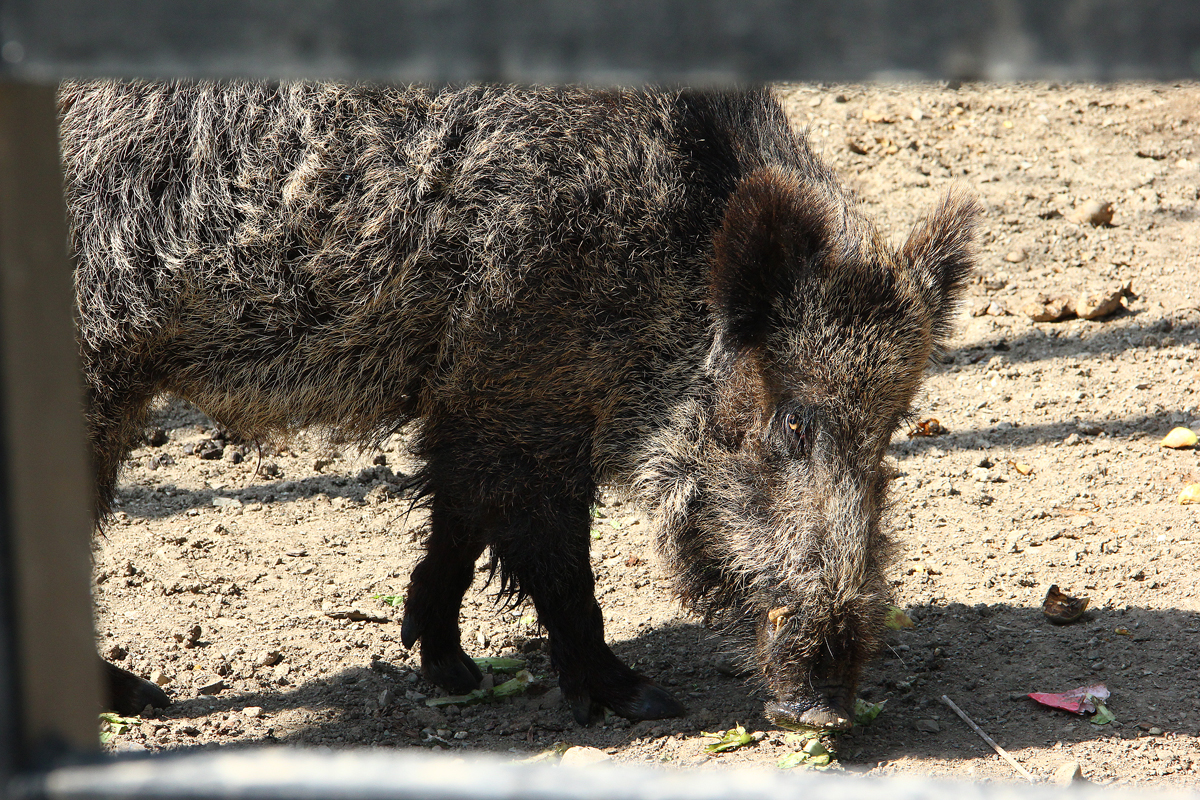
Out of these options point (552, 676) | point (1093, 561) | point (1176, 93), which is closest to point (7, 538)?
point (552, 676)

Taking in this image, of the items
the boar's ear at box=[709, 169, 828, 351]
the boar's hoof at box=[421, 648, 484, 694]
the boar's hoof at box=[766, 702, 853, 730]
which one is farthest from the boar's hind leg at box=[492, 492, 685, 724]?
the boar's ear at box=[709, 169, 828, 351]

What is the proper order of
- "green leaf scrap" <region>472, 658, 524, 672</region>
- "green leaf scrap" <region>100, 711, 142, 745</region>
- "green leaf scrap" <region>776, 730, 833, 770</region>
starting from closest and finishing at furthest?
"green leaf scrap" <region>776, 730, 833, 770</region>, "green leaf scrap" <region>100, 711, 142, 745</region>, "green leaf scrap" <region>472, 658, 524, 672</region>

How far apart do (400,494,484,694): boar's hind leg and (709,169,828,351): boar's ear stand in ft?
4.95

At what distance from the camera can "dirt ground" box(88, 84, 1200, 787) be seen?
147 inches

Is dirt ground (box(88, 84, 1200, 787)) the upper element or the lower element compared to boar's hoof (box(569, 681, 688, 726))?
upper

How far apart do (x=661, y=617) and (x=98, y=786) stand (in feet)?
13.1

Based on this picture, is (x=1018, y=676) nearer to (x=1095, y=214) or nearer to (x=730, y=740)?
(x=730, y=740)

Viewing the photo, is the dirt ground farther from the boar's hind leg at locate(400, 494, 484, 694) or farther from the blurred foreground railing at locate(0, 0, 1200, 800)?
the blurred foreground railing at locate(0, 0, 1200, 800)

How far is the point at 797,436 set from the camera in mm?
3480

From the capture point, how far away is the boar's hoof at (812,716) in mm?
3293

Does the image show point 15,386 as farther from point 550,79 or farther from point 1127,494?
point 1127,494

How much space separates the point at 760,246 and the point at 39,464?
281cm

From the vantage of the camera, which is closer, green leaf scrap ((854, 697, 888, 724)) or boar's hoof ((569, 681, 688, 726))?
green leaf scrap ((854, 697, 888, 724))

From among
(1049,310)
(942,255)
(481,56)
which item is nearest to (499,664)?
(942,255)
